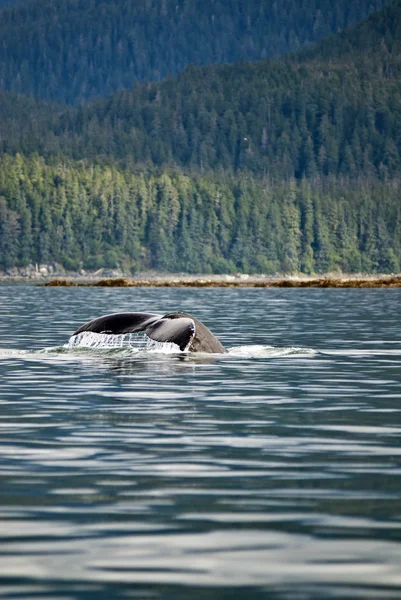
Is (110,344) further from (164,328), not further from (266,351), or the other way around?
(164,328)

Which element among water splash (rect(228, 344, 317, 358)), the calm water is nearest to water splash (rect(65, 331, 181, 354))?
water splash (rect(228, 344, 317, 358))

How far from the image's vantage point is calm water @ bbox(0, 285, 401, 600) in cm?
1279

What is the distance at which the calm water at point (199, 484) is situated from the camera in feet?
42.0

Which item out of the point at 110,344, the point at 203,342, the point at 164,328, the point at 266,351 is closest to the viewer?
the point at 164,328

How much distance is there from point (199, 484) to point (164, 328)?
20713mm

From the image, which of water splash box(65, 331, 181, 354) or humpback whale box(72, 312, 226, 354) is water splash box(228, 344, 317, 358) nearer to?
humpback whale box(72, 312, 226, 354)

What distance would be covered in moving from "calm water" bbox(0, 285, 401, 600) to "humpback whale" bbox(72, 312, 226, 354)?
2.14m

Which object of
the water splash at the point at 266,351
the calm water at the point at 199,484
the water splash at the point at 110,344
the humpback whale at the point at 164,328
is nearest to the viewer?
the calm water at the point at 199,484

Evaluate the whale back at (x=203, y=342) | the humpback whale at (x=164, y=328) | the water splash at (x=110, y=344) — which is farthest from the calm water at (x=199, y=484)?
the water splash at (x=110, y=344)

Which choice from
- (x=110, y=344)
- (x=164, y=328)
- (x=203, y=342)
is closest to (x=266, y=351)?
(x=203, y=342)

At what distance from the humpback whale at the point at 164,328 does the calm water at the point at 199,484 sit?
2142mm

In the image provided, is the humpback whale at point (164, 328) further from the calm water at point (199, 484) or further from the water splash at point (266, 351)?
the calm water at point (199, 484)

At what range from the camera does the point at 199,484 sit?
56.5 ft

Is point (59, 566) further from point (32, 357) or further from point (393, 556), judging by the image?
point (32, 357)
